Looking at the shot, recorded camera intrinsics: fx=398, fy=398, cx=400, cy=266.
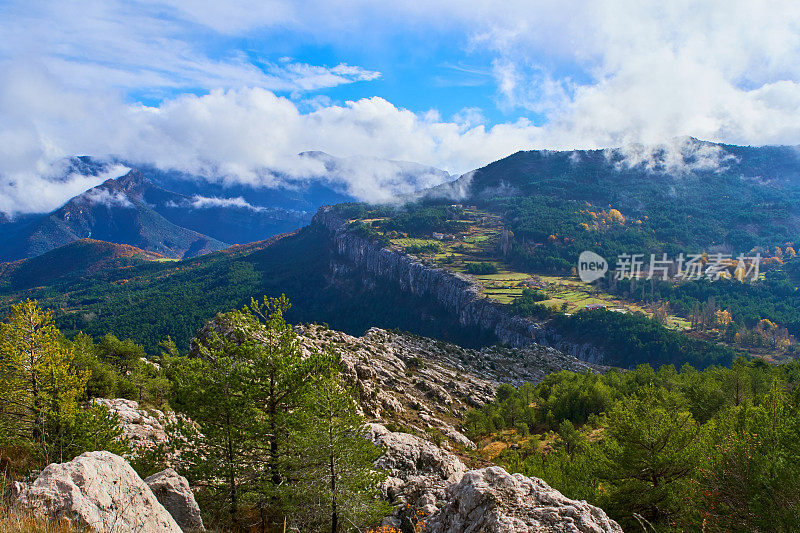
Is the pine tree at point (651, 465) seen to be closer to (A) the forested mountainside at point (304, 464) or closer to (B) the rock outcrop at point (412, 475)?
(A) the forested mountainside at point (304, 464)

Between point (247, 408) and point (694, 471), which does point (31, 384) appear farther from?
point (694, 471)

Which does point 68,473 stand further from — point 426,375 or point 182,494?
point 426,375

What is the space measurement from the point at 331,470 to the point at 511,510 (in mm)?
7620

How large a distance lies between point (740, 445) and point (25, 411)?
29632 millimetres

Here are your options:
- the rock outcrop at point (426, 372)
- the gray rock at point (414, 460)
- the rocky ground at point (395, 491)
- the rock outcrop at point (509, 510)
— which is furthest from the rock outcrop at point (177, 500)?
the rock outcrop at point (426, 372)

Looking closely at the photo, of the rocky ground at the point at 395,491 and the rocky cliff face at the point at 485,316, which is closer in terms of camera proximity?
the rocky ground at the point at 395,491

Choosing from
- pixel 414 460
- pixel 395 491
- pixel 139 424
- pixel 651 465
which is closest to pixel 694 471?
pixel 651 465

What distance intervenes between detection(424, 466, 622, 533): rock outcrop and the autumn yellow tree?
1671 cm

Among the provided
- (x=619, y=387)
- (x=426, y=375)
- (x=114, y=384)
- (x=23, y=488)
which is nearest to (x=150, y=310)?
(x=426, y=375)

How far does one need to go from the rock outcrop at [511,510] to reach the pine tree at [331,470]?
373 cm

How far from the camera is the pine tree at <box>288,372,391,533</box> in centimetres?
1548

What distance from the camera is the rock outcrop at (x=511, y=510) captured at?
10594 millimetres

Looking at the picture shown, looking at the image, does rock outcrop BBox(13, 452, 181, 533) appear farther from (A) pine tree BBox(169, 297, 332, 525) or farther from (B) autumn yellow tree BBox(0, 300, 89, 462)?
(B) autumn yellow tree BBox(0, 300, 89, 462)

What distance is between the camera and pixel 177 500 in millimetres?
13609
